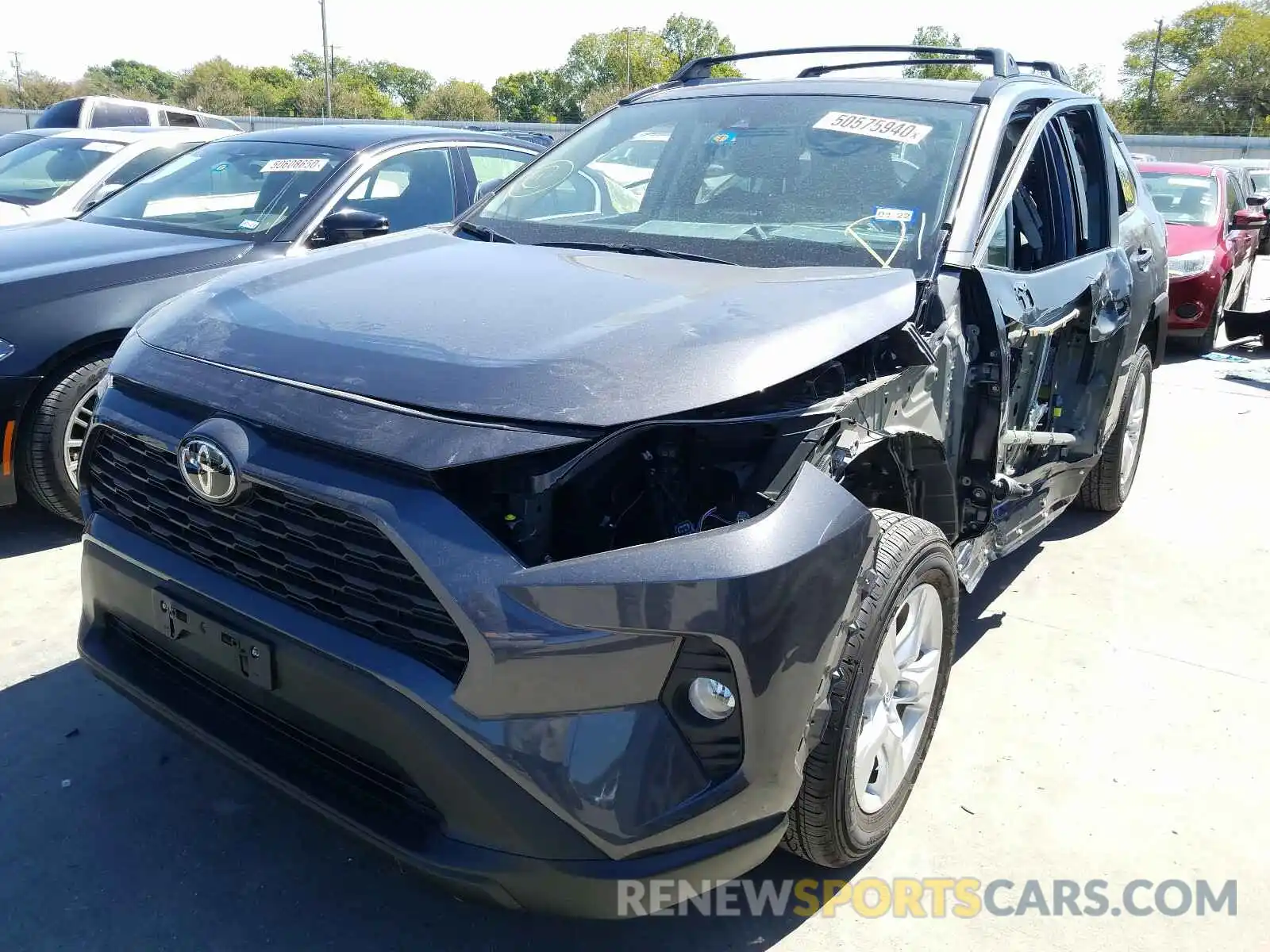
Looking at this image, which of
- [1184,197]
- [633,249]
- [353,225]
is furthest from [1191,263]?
[633,249]

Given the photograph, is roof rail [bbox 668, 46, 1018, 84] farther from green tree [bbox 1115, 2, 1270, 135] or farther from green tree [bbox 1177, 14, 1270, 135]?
green tree [bbox 1177, 14, 1270, 135]

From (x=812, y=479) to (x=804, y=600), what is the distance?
257 millimetres

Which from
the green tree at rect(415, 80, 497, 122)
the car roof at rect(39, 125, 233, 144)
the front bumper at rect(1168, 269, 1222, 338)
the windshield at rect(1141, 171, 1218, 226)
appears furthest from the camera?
the green tree at rect(415, 80, 497, 122)

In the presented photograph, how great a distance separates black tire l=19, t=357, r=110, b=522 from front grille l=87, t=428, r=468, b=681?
2068mm

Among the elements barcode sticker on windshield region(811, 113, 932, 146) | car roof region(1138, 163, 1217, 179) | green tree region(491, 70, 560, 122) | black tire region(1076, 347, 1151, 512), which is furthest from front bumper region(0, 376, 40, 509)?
green tree region(491, 70, 560, 122)

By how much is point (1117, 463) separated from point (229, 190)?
460 cm

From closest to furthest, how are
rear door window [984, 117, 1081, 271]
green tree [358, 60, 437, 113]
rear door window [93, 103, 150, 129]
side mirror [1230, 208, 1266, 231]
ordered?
rear door window [984, 117, 1081, 271], side mirror [1230, 208, 1266, 231], rear door window [93, 103, 150, 129], green tree [358, 60, 437, 113]

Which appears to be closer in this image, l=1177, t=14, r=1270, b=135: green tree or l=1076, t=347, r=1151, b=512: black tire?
l=1076, t=347, r=1151, b=512: black tire

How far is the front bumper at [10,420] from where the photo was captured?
3.93m

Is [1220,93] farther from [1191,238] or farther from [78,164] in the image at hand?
[78,164]

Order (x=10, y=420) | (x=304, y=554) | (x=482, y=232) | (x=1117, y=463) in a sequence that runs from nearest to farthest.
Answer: (x=304, y=554) < (x=482, y=232) < (x=10, y=420) < (x=1117, y=463)

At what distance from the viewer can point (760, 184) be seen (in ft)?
10.3

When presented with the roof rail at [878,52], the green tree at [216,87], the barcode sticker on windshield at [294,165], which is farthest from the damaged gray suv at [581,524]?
the green tree at [216,87]

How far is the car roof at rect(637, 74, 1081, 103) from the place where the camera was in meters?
3.25
